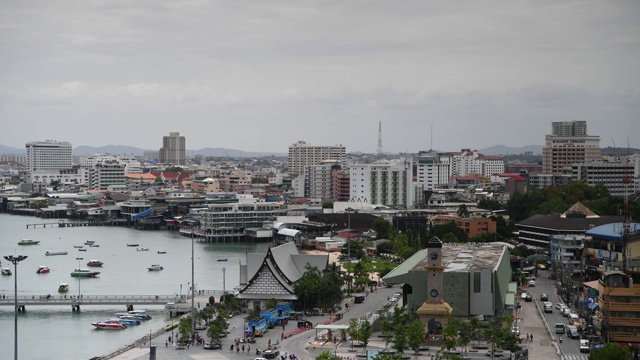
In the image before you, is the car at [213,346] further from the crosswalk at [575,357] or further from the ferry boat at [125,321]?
the crosswalk at [575,357]

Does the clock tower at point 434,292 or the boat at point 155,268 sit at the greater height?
the clock tower at point 434,292

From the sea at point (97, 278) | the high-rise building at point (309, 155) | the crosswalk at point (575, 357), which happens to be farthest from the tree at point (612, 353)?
the high-rise building at point (309, 155)

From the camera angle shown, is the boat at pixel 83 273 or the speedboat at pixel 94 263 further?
the speedboat at pixel 94 263

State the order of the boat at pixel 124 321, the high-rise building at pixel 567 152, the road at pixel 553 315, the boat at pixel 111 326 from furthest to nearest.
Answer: the high-rise building at pixel 567 152 < the boat at pixel 124 321 < the boat at pixel 111 326 < the road at pixel 553 315

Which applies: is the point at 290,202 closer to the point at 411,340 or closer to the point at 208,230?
the point at 208,230

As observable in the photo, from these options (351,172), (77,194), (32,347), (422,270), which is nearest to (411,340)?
(422,270)

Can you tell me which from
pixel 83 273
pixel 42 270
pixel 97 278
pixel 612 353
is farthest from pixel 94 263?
pixel 612 353

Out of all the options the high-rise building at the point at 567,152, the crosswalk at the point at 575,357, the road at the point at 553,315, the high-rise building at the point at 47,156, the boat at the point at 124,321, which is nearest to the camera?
the crosswalk at the point at 575,357

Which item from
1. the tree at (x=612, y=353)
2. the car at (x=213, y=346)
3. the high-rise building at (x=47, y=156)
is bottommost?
the car at (x=213, y=346)
